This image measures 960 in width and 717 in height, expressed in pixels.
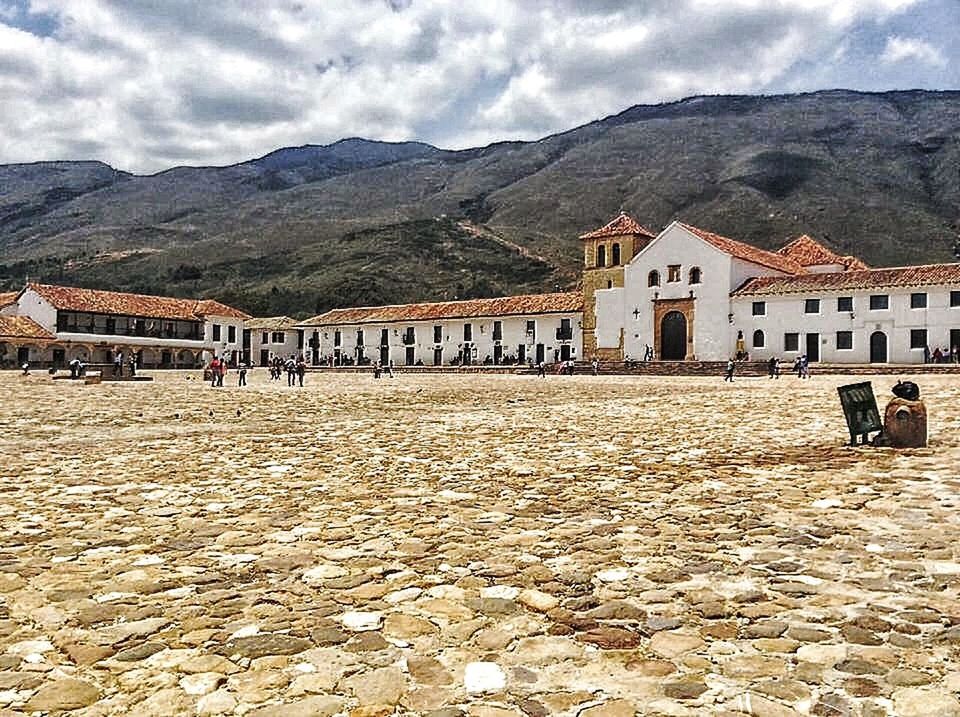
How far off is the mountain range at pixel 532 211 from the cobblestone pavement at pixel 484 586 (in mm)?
80259

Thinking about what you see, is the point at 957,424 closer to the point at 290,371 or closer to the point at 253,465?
the point at 253,465

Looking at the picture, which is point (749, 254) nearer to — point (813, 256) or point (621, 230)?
point (813, 256)

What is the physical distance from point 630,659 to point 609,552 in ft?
4.70

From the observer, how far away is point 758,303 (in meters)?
45.7

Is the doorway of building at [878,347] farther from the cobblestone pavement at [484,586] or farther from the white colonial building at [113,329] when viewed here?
the white colonial building at [113,329]

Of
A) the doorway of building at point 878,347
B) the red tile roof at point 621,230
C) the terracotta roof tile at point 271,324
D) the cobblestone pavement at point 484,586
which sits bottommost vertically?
the cobblestone pavement at point 484,586

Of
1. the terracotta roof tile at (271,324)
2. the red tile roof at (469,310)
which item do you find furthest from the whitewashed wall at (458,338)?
the terracotta roof tile at (271,324)

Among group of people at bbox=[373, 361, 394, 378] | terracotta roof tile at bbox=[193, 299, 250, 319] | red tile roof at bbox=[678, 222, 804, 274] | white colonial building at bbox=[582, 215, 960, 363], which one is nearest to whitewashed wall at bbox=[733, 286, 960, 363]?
white colonial building at bbox=[582, 215, 960, 363]

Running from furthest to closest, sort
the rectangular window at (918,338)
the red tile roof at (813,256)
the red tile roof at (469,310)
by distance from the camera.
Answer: the red tile roof at (469,310) < the red tile roof at (813,256) < the rectangular window at (918,338)

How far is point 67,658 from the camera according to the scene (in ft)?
9.09

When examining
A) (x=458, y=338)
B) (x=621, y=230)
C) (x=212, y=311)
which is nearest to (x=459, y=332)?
(x=458, y=338)

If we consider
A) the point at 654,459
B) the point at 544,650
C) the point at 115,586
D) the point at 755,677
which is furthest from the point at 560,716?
the point at 654,459

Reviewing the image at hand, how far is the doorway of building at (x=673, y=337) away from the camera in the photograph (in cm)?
4878

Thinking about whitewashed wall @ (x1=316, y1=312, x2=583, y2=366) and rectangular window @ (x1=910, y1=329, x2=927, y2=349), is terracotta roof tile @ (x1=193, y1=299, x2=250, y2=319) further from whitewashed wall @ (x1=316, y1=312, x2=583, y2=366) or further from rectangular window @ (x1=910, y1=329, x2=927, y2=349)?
rectangular window @ (x1=910, y1=329, x2=927, y2=349)
